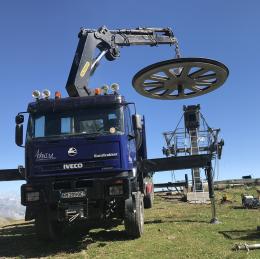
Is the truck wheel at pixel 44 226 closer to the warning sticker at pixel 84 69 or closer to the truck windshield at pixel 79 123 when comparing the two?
the truck windshield at pixel 79 123

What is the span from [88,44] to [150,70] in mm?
2629

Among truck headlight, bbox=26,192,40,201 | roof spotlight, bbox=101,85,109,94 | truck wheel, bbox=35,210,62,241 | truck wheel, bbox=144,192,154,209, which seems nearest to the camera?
truck headlight, bbox=26,192,40,201

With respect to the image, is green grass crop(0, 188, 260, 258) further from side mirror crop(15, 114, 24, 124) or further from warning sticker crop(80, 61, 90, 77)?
warning sticker crop(80, 61, 90, 77)

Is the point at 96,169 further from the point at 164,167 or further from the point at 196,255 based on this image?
the point at 164,167

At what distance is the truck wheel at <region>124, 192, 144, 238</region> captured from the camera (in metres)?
11.1

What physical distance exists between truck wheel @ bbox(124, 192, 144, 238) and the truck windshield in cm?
164

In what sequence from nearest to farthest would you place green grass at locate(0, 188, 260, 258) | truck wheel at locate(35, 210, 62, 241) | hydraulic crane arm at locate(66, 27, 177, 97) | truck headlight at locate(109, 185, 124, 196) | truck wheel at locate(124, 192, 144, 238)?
green grass at locate(0, 188, 260, 258) → truck headlight at locate(109, 185, 124, 196) → truck wheel at locate(124, 192, 144, 238) → truck wheel at locate(35, 210, 62, 241) → hydraulic crane arm at locate(66, 27, 177, 97)

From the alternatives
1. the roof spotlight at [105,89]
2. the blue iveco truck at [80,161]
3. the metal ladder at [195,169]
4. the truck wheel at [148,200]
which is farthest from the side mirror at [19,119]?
the metal ladder at [195,169]

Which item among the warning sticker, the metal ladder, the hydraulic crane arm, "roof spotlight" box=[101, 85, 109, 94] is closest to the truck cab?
"roof spotlight" box=[101, 85, 109, 94]

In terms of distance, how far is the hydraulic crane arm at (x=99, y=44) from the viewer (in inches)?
543

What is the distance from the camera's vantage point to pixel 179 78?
1788 cm

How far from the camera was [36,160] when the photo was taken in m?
10.9

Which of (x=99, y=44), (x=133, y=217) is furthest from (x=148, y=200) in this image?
(x=133, y=217)

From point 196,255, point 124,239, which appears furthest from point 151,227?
point 196,255
